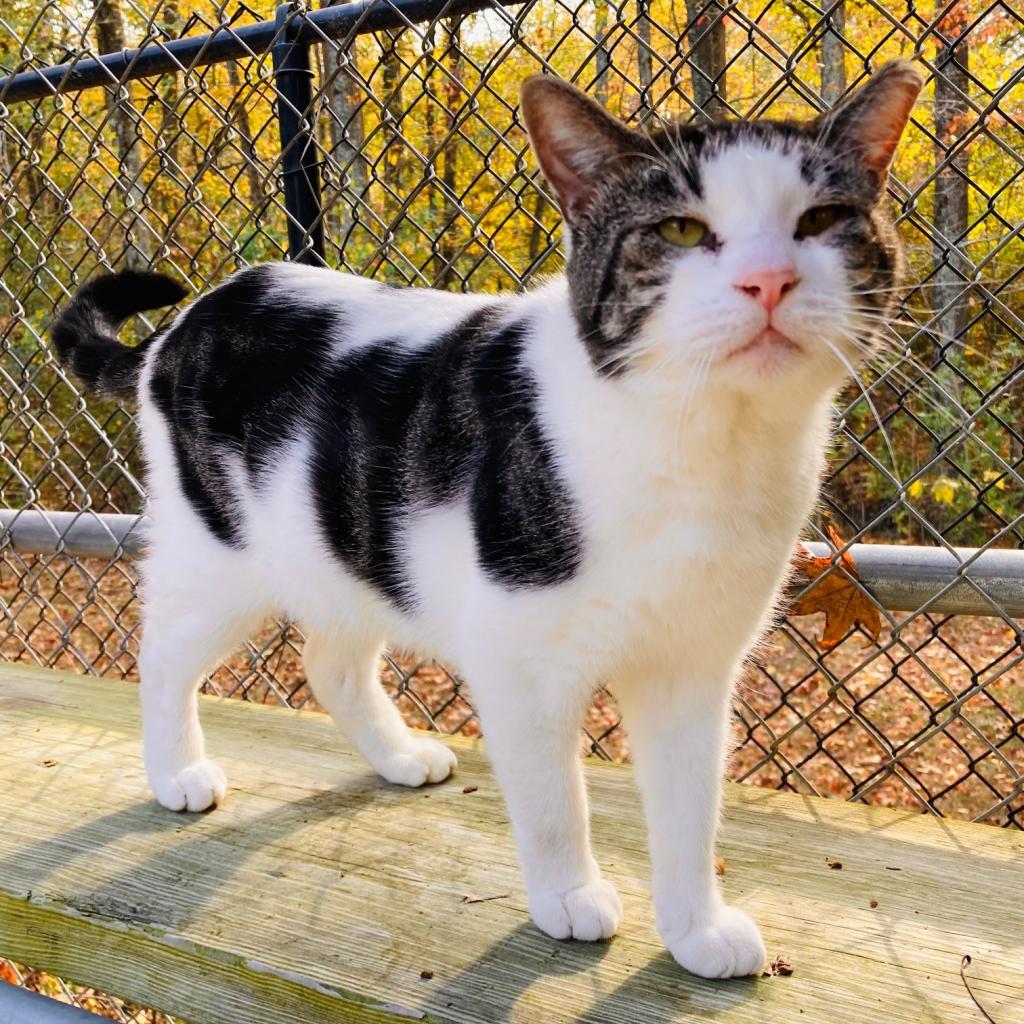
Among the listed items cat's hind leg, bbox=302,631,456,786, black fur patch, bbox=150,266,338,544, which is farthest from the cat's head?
cat's hind leg, bbox=302,631,456,786

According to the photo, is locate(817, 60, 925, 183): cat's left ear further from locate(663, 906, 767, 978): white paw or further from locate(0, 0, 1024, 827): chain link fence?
locate(663, 906, 767, 978): white paw

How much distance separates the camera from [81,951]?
59.0 inches

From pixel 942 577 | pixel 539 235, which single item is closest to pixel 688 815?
pixel 942 577

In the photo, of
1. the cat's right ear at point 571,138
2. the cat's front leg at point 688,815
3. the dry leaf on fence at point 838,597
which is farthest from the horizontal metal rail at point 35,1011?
the dry leaf on fence at point 838,597

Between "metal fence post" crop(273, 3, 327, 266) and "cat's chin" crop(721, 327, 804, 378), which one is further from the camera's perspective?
"metal fence post" crop(273, 3, 327, 266)

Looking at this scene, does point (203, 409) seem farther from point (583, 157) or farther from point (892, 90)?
point (892, 90)

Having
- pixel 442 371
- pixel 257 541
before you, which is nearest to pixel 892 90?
pixel 442 371

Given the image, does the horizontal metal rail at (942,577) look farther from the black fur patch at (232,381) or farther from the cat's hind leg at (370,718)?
the cat's hind leg at (370,718)

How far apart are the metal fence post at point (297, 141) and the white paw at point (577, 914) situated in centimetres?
134

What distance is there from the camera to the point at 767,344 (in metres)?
1.07

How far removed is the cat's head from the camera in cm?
107

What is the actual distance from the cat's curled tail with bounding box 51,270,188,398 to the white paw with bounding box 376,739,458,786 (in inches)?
33.1

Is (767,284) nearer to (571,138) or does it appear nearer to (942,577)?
(571,138)

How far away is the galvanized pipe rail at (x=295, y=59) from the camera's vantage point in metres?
1.90
